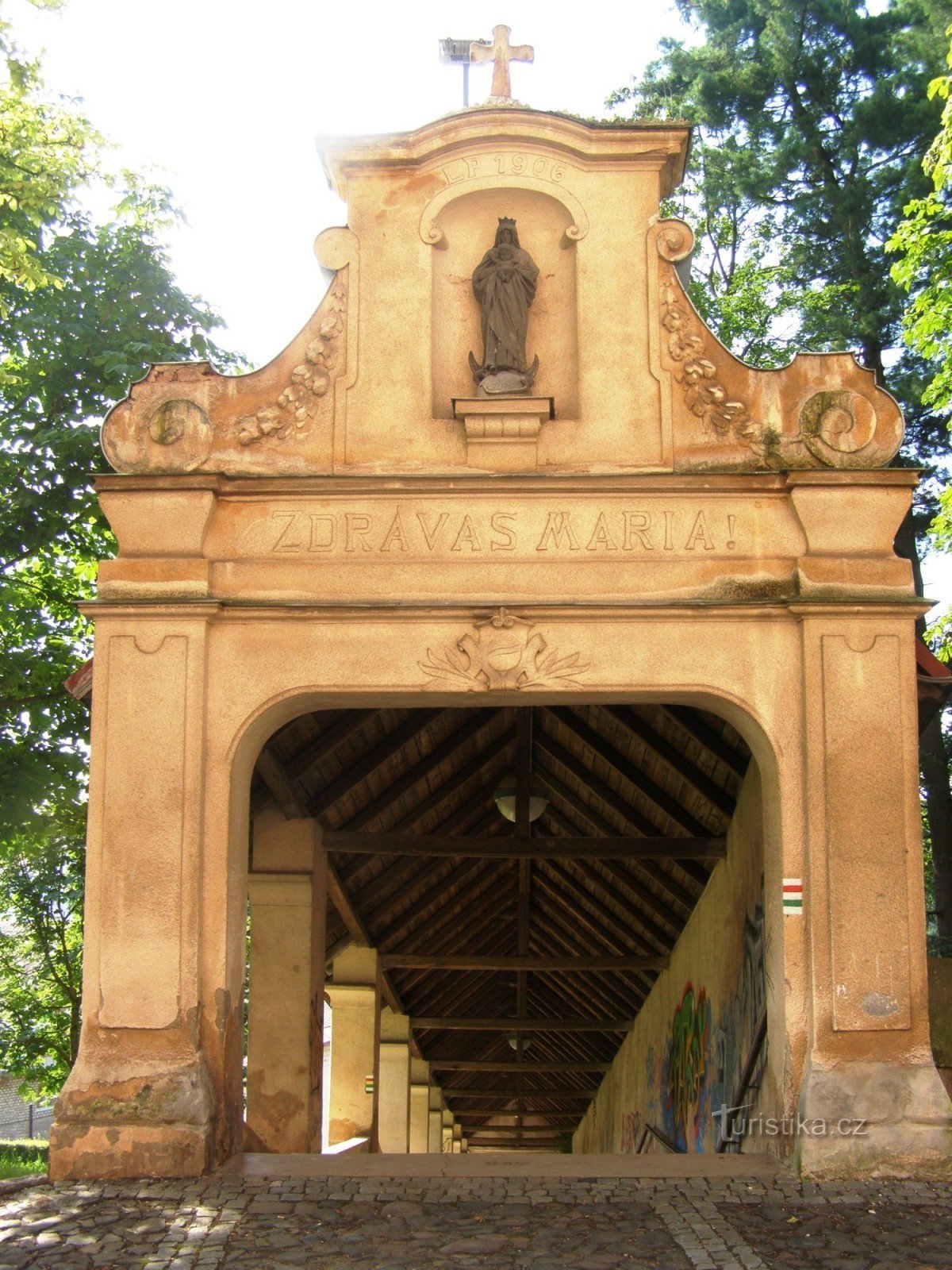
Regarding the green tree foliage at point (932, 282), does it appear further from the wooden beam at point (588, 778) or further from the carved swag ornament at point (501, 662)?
the carved swag ornament at point (501, 662)

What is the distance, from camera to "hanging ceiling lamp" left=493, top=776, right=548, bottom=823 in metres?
12.6

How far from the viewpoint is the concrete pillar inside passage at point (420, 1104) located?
23.3 meters

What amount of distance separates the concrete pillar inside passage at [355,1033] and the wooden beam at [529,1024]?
9.92 ft

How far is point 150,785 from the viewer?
27.6ft

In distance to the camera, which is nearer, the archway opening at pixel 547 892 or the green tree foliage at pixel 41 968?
the archway opening at pixel 547 892

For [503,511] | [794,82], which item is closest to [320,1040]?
[503,511]

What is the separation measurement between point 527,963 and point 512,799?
4.53m

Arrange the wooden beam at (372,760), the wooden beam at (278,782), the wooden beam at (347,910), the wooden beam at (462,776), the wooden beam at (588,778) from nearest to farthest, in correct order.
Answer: the wooden beam at (278,782), the wooden beam at (372,760), the wooden beam at (588,778), the wooden beam at (462,776), the wooden beam at (347,910)

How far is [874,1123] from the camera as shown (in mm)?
7840

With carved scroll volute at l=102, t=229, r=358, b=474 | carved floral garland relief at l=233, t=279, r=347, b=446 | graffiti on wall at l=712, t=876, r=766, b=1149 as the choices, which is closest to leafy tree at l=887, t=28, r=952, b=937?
graffiti on wall at l=712, t=876, r=766, b=1149

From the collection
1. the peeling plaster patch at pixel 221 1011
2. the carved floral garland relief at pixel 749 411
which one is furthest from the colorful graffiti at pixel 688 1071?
the carved floral garland relief at pixel 749 411

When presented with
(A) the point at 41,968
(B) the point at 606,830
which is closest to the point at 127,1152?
(B) the point at 606,830

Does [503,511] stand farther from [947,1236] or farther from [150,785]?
[947,1236]

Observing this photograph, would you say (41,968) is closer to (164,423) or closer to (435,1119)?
(435,1119)
